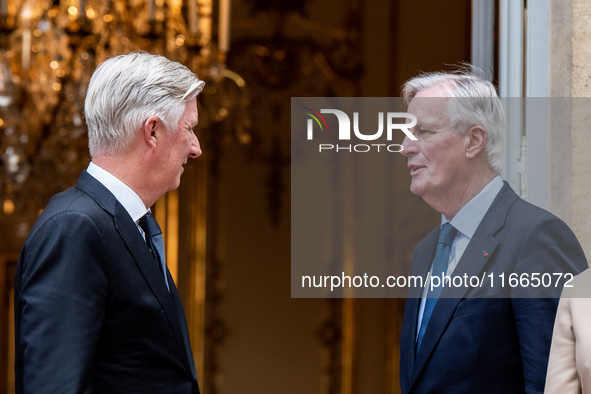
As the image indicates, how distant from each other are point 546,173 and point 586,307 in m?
0.54

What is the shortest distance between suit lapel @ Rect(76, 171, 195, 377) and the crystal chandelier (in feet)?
5.24

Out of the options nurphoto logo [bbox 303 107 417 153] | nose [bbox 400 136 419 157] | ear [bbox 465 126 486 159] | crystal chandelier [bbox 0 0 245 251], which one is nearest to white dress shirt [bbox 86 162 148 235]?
nurphoto logo [bbox 303 107 417 153]

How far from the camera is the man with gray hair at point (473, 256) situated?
1.48 meters

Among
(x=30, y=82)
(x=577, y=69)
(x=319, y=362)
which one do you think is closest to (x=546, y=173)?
(x=577, y=69)

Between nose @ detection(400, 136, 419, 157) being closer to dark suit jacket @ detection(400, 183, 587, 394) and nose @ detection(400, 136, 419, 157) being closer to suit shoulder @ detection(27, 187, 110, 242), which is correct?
dark suit jacket @ detection(400, 183, 587, 394)

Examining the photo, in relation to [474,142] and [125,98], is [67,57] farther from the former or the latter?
[474,142]

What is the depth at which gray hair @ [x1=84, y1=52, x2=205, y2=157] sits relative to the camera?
55.2 inches

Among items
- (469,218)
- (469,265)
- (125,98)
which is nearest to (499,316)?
(469,265)

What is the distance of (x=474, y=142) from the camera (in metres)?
1.62

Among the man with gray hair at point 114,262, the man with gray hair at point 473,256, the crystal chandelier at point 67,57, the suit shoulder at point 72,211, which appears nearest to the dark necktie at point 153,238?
the man with gray hair at point 114,262

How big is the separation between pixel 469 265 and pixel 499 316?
0.46 feet

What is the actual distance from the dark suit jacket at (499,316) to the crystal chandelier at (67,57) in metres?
1.76

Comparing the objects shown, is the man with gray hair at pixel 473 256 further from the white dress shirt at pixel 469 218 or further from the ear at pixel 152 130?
the ear at pixel 152 130

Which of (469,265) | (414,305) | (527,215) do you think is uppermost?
(527,215)
